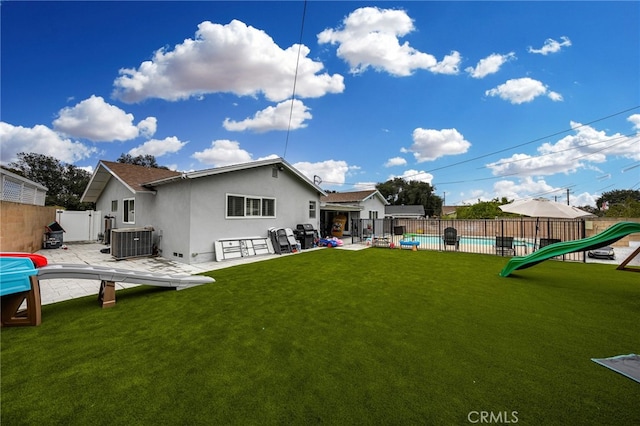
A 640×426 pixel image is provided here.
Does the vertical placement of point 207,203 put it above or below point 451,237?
above

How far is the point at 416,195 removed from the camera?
4778 centimetres

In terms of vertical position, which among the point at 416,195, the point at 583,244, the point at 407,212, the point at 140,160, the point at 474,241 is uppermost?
the point at 140,160

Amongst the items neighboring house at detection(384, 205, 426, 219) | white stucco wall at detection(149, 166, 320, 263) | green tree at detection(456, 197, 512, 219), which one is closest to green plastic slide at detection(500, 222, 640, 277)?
white stucco wall at detection(149, 166, 320, 263)

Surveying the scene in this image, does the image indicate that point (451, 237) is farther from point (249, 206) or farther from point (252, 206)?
point (249, 206)

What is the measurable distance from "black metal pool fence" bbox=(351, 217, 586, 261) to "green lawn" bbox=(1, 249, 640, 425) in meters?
7.27

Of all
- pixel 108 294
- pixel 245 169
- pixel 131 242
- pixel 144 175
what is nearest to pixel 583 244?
pixel 108 294

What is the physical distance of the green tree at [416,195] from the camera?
47375mm

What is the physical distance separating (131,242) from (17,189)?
614 cm

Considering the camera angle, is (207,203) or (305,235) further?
(305,235)

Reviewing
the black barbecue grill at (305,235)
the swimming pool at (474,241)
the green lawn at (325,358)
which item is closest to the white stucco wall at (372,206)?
the swimming pool at (474,241)

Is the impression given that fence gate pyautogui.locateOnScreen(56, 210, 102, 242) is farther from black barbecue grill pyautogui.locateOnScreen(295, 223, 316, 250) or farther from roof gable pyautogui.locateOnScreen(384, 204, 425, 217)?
roof gable pyautogui.locateOnScreen(384, 204, 425, 217)

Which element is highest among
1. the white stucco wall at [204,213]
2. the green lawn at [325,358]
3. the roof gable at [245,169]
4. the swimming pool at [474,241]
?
the roof gable at [245,169]

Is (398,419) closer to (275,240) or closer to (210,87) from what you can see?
(275,240)

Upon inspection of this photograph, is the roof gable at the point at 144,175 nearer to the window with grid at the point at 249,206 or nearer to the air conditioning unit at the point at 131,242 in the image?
the window with grid at the point at 249,206
